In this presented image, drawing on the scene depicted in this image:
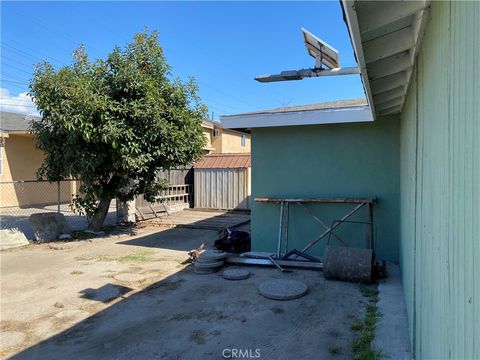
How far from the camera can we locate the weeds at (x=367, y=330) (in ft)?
10.9

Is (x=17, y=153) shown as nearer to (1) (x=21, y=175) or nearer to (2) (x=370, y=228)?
(1) (x=21, y=175)

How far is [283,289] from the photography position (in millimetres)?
5105

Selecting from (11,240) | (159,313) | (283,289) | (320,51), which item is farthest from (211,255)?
(11,240)

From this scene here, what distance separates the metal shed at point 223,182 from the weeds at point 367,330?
29.4 ft

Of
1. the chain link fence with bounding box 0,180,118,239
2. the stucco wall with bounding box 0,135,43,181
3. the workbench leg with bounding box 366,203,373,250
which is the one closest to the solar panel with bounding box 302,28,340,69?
the workbench leg with bounding box 366,203,373,250

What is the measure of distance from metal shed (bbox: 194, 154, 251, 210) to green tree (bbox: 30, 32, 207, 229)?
4031mm

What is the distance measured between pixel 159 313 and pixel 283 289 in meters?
1.71

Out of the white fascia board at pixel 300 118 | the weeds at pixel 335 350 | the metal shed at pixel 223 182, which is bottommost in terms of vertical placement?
the weeds at pixel 335 350

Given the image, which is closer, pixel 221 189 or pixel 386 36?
pixel 386 36

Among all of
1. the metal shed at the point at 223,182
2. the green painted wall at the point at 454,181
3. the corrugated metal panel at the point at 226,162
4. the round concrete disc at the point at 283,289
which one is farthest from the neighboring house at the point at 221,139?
the green painted wall at the point at 454,181

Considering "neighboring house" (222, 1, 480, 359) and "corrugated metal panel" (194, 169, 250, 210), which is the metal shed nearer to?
"corrugated metal panel" (194, 169, 250, 210)

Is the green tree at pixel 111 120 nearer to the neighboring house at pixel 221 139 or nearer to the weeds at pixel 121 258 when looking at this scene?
the weeds at pixel 121 258

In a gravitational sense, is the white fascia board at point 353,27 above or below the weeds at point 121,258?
above

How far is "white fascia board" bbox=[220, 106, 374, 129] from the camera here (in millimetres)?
6359
